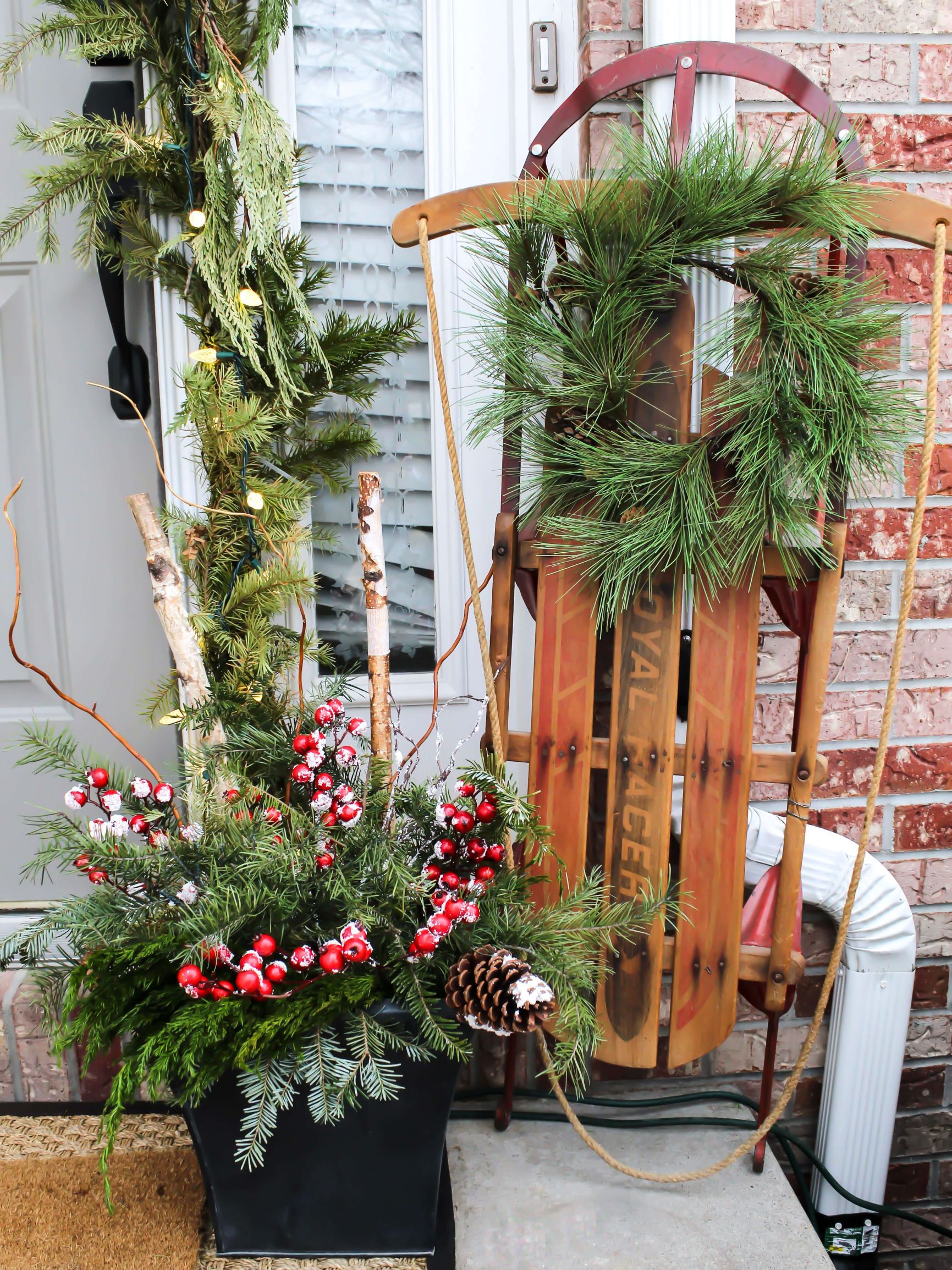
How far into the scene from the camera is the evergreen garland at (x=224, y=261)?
1019 millimetres

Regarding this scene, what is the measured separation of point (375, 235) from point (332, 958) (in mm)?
1013

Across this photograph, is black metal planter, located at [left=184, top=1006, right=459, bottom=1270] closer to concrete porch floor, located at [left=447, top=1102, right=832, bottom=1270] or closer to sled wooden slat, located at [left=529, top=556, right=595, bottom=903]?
concrete porch floor, located at [left=447, top=1102, right=832, bottom=1270]

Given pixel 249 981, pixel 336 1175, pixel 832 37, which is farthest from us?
pixel 832 37

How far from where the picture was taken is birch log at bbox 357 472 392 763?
0.97m

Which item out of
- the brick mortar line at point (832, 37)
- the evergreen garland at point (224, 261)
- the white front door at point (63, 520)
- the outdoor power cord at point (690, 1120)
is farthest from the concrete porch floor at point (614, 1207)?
the brick mortar line at point (832, 37)

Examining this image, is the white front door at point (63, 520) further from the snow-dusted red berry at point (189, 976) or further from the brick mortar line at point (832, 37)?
the brick mortar line at point (832, 37)

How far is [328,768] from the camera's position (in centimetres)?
95

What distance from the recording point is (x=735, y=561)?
0.98 m

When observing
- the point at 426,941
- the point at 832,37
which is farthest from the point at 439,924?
the point at 832,37

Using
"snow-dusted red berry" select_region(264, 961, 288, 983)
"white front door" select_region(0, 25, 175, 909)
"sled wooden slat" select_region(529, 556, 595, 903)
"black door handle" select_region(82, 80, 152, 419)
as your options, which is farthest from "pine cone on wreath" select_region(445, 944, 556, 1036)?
"black door handle" select_region(82, 80, 152, 419)

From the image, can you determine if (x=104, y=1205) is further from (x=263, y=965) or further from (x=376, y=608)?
(x=376, y=608)

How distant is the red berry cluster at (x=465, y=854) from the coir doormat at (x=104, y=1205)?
15.6 inches

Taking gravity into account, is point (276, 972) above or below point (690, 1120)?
above

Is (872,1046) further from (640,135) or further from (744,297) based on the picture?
(640,135)
